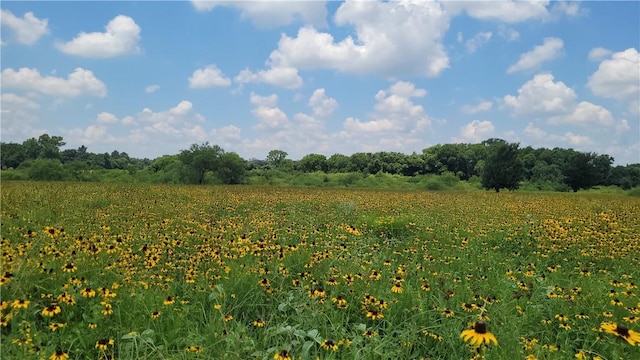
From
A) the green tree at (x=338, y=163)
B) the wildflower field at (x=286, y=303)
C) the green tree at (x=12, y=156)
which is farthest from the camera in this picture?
the green tree at (x=338, y=163)

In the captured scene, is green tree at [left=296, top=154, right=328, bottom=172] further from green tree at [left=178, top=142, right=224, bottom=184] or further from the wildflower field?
the wildflower field

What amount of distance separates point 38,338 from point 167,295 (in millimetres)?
1242

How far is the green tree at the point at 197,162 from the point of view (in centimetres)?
4538

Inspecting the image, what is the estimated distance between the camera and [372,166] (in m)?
90.3

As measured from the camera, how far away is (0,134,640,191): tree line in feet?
149

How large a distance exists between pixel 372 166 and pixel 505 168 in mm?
44502

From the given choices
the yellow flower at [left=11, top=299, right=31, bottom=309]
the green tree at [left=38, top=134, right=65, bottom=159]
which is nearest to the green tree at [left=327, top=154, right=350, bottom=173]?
the green tree at [left=38, top=134, right=65, bottom=159]

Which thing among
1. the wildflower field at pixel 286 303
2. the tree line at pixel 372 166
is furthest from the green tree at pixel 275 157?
the wildflower field at pixel 286 303

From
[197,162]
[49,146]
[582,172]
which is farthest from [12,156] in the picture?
[582,172]

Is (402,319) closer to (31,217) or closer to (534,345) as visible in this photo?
(534,345)

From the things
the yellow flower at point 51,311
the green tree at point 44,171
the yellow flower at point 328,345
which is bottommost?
the yellow flower at point 328,345

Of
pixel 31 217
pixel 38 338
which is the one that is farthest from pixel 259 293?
pixel 31 217

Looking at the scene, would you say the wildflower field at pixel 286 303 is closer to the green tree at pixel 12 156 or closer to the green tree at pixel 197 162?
the green tree at pixel 197 162

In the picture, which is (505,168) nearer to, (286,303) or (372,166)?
(372,166)
